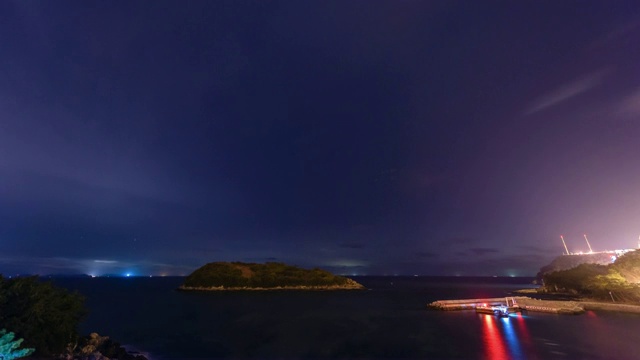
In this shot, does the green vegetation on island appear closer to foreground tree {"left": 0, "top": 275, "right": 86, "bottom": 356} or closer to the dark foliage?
foreground tree {"left": 0, "top": 275, "right": 86, "bottom": 356}

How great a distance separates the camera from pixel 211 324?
63812 mm

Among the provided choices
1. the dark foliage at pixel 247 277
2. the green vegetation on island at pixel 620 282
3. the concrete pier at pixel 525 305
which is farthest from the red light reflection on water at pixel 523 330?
the dark foliage at pixel 247 277

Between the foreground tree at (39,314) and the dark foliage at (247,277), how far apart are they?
153 metres

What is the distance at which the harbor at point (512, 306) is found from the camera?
2781 inches

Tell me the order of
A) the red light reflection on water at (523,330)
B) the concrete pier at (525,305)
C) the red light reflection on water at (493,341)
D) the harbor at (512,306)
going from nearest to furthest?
the red light reflection on water at (493,341)
the red light reflection on water at (523,330)
the harbor at (512,306)
the concrete pier at (525,305)

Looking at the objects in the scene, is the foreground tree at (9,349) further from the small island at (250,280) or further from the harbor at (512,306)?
the small island at (250,280)

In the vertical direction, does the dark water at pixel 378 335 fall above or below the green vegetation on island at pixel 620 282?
below

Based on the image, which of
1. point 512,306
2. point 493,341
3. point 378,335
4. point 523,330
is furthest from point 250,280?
point 493,341

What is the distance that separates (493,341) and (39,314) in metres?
49.4

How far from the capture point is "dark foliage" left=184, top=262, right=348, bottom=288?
17962cm

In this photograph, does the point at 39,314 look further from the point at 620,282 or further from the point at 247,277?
the point at 247,277

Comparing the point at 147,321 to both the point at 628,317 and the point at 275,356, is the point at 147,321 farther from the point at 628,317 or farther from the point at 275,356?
the point at 628,317

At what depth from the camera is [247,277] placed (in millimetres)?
183750

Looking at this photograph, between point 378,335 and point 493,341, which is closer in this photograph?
point 493,341
